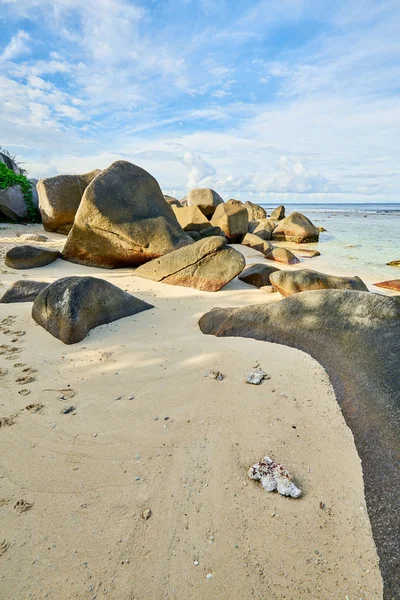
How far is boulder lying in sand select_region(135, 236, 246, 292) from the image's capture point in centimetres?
587

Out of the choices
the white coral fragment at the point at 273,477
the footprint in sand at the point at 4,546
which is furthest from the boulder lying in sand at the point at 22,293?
the white coral fragment at the point at 273,477

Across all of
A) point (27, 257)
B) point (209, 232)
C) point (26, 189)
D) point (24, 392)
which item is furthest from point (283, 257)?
point (26, 189)

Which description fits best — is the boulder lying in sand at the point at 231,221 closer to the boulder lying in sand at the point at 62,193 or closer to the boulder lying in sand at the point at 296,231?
the boulder lying in sand at the point at 296,231

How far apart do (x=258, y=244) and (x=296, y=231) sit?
4672mm

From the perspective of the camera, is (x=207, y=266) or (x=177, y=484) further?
(x=207, y=266)

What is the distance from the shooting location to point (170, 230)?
7.45 m

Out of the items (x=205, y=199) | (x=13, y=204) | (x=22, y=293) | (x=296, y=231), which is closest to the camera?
(x=22, y=293)

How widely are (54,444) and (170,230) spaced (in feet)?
19.8

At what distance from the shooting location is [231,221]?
→ 45.1ft

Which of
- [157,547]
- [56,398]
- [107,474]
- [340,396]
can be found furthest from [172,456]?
[340,396]

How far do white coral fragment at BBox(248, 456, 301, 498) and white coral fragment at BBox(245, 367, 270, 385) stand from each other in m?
0.71

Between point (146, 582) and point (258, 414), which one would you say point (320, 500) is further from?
point (146, 582)

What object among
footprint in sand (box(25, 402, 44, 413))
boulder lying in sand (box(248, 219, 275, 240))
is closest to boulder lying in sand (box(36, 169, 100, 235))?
boulder lying in sand (box(248, 219, 275, 240))

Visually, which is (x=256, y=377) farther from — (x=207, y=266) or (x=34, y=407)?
(x=207, y=266)
